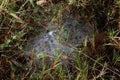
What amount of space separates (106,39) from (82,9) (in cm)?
39

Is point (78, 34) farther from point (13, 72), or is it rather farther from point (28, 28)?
point (13, 72)

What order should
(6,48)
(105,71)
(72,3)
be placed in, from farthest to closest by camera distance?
(72,3) → (6,48) → (105,71)

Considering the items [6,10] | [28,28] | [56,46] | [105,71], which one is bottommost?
[105,71]

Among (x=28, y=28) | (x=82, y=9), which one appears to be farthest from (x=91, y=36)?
(x=28, y=28)

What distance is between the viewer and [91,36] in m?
2.39

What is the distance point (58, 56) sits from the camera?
2.25 m

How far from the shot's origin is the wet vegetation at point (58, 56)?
2217 millimetres

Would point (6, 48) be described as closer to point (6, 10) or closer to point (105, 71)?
point (6, 10)

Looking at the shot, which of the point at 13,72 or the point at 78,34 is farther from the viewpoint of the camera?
the point at 78,34

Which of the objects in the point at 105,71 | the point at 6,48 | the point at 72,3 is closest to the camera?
the point at 105,71

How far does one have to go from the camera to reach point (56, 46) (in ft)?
7.82

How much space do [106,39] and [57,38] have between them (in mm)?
436

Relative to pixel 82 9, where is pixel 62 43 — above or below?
below

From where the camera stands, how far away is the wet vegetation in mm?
2217
